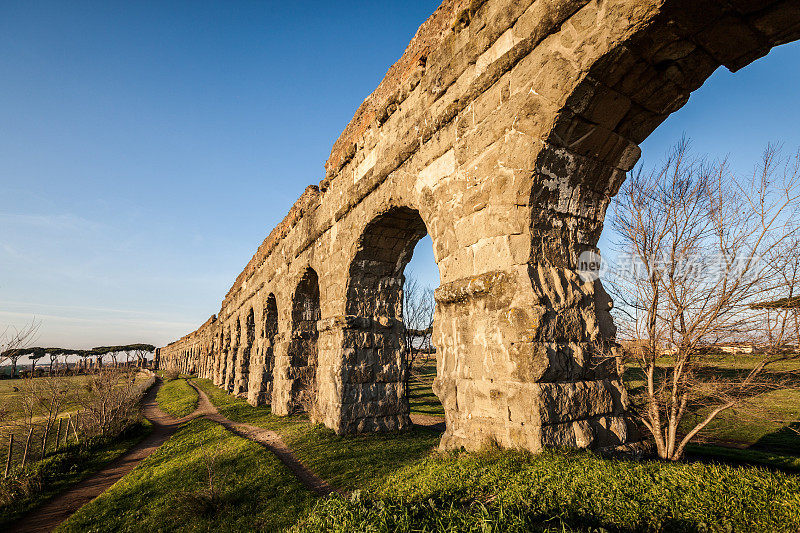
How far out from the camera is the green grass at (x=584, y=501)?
2.07 m

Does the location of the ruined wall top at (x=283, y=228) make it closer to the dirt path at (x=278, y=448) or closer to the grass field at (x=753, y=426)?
the dirt path at (x=278, y=448)

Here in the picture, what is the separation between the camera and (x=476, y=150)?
4.03 metres

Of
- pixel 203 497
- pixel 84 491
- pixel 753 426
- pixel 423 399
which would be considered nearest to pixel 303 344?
pixel 84 491

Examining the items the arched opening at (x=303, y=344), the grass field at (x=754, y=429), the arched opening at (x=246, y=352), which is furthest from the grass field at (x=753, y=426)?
the arched opening at (x=246, y=352)

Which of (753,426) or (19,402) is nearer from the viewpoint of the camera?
(753,426)

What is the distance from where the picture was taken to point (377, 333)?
283 inches

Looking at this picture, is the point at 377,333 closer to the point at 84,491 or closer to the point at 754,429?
the point at 84,491

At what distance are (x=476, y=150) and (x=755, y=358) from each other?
350 centimetres

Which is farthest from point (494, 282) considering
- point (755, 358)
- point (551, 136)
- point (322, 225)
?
point (322, 225)

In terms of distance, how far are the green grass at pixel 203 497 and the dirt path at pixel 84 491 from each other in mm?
414

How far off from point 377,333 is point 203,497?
3.53 m

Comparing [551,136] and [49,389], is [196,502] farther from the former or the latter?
[49,389]

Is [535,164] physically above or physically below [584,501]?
above

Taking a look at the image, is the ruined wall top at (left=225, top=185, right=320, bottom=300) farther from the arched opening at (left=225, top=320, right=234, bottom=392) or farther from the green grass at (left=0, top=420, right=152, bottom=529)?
the green grass at (left=0, top=420, right=152, bottom=529)
